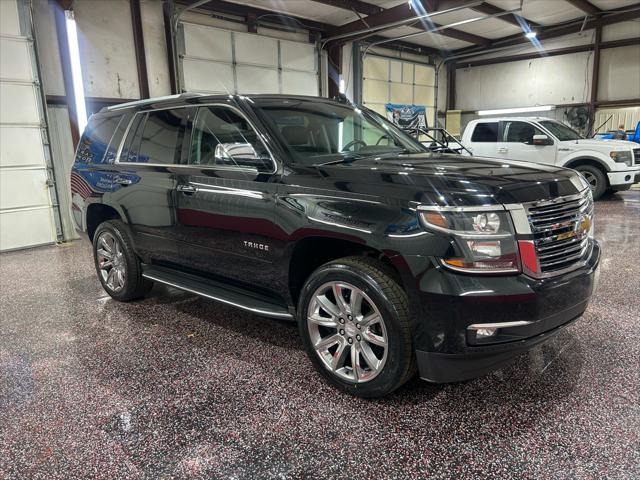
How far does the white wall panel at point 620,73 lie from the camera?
544 inches

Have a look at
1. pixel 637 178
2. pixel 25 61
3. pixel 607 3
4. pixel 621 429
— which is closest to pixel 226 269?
pixel 621 429

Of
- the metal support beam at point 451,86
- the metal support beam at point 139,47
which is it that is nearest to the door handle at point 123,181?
the metal support beam at point 139,47

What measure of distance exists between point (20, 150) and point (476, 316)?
25.7ft

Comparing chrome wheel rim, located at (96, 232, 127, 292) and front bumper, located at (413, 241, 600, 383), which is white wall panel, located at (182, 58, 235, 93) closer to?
chrome wheel rim, located at (96, 232, 127, 292)

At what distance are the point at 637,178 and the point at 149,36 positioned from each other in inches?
413

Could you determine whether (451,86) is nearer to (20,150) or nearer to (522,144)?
(522,144)

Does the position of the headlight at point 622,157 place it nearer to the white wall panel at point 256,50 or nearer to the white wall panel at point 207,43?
the white wall panel at point 256,50

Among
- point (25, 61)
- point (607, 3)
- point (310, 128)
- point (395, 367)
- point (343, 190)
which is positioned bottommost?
point (395, 367)

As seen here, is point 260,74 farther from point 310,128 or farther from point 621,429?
point 621,429

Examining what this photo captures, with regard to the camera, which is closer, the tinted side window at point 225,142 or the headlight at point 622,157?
the tinted side window at point 225,142

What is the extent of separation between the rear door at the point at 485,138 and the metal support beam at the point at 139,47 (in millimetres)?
7164

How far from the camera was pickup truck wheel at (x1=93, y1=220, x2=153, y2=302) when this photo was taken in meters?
4.07

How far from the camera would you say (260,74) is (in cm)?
1112

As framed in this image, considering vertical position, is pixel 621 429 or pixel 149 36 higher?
pixel 149 36
